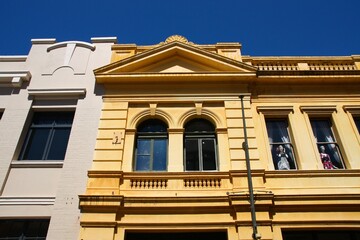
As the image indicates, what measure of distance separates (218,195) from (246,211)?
952 millimetres

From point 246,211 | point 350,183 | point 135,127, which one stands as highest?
point 135,127

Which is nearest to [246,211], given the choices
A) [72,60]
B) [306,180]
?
[306,180]

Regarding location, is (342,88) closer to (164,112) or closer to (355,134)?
(355,134)

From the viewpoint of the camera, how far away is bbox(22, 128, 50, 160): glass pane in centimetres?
1174

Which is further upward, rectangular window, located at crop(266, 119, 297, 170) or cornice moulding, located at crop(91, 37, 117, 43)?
cornice moulding, located at crop(91, 37, 117, 43)

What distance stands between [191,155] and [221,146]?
1.11 meters

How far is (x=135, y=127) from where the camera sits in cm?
1206

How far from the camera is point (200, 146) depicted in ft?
38.8

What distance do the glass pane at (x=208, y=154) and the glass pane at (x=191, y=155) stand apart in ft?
0.82

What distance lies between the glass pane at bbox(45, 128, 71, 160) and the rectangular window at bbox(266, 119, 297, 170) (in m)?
7.51

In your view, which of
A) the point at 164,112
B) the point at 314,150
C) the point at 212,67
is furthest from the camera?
the point at 212,67

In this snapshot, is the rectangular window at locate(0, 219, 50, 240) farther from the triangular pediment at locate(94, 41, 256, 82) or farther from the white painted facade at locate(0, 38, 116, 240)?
the triangular pediment at locate(94, 41, 256, 82)

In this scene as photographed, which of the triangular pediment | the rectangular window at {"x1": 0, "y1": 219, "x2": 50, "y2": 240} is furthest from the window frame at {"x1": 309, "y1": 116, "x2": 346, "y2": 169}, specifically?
the rectangular window at {"x1": 0, "y1": 219, "x2": 50, "y2": 240}

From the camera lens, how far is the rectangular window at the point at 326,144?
37.6ft
